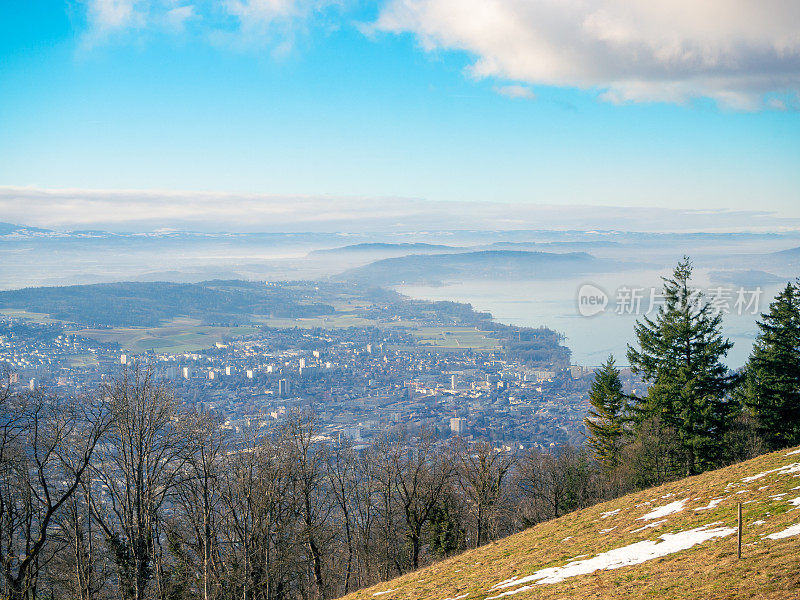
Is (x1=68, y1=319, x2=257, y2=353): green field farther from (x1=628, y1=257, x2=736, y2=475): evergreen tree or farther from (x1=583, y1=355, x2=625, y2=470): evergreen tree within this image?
(x1=628, y1=257, x2=736, y2=475): evergreen tree

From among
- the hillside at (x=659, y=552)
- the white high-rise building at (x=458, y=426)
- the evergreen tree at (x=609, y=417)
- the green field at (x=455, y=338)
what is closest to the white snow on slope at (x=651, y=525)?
the hillside at (x=659, y=552)

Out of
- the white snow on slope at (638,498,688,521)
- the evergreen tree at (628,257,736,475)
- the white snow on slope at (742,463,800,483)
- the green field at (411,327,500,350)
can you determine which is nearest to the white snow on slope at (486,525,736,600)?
the white snow on slope at (638,498,688,521)

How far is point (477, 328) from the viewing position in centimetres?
16525

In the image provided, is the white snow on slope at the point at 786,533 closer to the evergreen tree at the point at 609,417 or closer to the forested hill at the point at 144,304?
the evergreen tree at the point at 609,417

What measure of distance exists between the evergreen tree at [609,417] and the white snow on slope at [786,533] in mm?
19253

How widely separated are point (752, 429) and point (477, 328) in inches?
5543

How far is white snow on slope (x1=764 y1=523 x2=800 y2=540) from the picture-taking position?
32.3 ft

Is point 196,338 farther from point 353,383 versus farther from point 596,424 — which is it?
point 596,424

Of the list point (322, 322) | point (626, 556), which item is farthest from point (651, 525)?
point (322, 322)

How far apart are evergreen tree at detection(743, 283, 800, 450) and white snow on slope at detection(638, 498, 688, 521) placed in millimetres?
11452

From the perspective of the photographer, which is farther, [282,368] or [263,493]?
[282,368]

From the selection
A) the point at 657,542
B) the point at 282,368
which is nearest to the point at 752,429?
the point at 657,542

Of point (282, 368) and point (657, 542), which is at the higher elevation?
point (657, 542)

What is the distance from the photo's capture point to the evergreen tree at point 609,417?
29.4 m
